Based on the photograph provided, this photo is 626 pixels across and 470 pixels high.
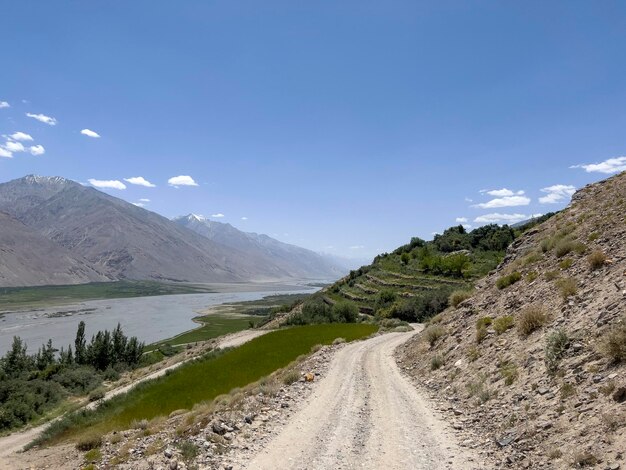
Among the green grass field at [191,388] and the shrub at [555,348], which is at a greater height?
the shrub at [555,348]

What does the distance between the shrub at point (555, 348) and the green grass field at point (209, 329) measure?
106 m

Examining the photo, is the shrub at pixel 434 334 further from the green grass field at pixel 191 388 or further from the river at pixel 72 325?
the river at pixel 72 325

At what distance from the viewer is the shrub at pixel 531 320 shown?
720 inches

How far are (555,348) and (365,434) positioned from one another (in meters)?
7.15

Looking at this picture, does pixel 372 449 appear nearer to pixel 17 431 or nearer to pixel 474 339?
pixel 474 339

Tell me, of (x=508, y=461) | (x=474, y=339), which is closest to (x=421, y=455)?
(x=508, y=461)

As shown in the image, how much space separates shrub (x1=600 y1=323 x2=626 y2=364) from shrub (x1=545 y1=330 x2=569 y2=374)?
1.75 m

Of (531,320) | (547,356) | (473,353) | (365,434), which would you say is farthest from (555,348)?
(365,434)

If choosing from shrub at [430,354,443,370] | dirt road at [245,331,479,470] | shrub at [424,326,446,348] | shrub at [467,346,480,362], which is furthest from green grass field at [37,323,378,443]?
shrub at [467,346,480,362]

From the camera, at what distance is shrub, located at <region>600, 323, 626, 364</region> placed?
1195 centimetres

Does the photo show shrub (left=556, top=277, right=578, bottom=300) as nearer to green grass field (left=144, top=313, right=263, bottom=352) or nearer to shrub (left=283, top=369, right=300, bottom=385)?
shrub (left=283, top=369, right=300, bottom=385)

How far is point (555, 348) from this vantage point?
14742 mm

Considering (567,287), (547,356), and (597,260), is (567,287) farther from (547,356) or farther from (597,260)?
(547,356)

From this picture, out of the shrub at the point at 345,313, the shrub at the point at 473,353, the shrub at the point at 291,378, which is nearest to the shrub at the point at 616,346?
the shrub at the point at 473,353
